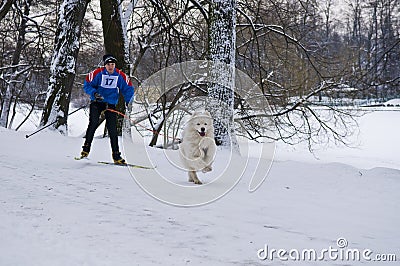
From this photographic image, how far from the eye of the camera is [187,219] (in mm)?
4645

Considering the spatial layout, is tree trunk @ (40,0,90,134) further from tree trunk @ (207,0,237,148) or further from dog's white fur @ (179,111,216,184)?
dog's white fur @ (179,111,216,184)

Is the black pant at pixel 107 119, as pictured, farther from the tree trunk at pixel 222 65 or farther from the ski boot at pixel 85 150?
the tree trunk at pixel 222 65

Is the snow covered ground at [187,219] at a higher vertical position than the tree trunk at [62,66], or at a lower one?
lower

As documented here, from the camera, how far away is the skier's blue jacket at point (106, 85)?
27.1 ft

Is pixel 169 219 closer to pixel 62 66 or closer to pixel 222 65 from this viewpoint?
pixel 222 65

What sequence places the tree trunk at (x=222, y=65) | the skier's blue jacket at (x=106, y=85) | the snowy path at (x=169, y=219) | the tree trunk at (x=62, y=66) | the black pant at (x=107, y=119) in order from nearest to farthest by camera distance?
the snowy path at (x=169, y=219) < the skier's blue jacket at (x=106, y=85) < the black pant at (x=107, y=119) < the tree trunk at (x=222, y=65) < the tree trunk at (x=62, y=66)

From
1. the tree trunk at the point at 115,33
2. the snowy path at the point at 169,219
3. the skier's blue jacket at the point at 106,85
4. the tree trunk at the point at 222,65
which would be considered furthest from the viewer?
the tree trunk at the point at 115,33

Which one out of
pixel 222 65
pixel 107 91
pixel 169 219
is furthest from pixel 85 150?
pixel 169 219

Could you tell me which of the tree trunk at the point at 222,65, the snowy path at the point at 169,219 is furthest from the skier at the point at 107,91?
the tree trunk at the point at 222,65

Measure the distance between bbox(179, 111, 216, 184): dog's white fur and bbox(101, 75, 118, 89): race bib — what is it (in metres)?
1.85

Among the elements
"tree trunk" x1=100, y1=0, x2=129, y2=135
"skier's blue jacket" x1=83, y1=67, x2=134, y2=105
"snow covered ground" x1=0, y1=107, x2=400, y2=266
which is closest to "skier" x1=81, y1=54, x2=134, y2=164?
"skier's blue jacket" x1=83, y1=67, x2=134, y2=105

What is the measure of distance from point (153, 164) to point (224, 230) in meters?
4.97

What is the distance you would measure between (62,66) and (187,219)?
8.73 metres

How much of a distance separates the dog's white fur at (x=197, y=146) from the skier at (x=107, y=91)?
1678 millimetres
